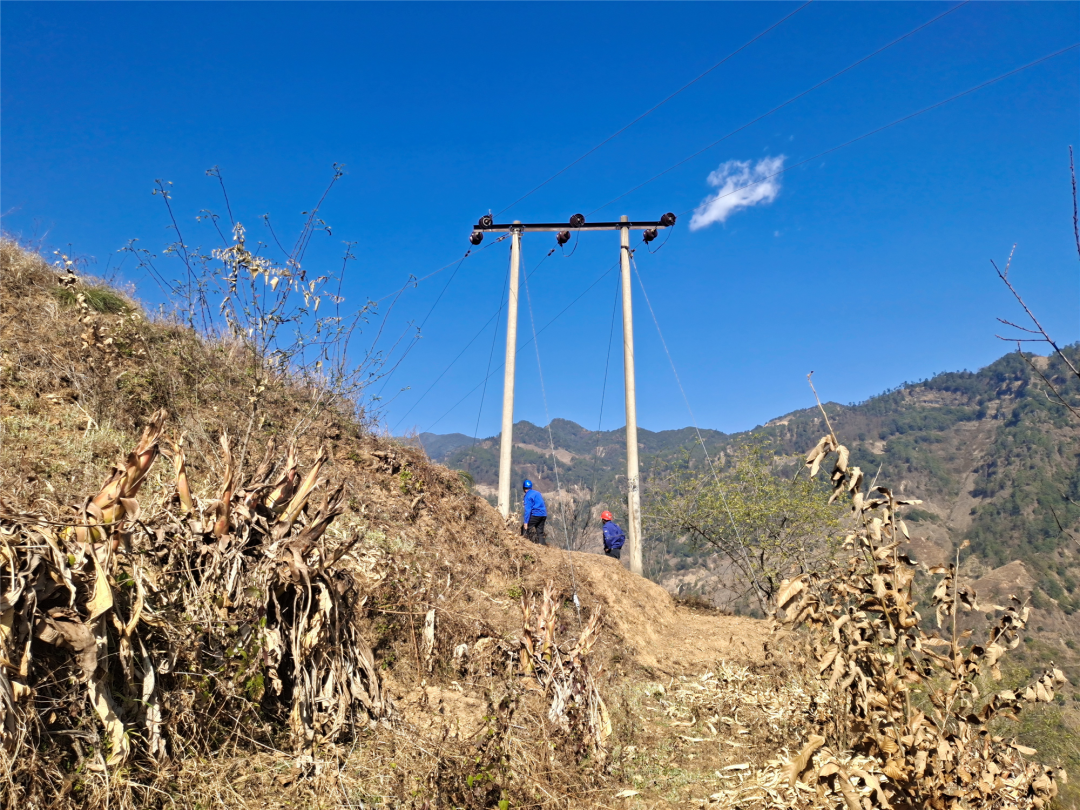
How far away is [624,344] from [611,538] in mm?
4195

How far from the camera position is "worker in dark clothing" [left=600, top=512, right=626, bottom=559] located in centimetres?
1408

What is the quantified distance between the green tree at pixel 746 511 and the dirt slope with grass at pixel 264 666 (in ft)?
24.0

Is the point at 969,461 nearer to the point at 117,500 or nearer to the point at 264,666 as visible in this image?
the point at 264,666

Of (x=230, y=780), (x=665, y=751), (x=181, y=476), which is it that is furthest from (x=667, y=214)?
(x=230, y=780)

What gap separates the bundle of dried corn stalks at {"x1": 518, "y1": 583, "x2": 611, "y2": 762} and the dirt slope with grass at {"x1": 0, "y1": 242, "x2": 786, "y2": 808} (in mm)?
17

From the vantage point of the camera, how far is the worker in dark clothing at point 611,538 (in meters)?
14.1

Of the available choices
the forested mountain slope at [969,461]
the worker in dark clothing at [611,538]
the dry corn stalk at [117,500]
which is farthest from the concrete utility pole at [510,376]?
the dry corn stalk at [117,500]

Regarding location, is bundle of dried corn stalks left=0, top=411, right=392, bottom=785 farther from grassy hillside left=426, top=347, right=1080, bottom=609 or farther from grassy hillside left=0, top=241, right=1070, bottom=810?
grassy hillside left=426, top=347, right=1080, bottom=609

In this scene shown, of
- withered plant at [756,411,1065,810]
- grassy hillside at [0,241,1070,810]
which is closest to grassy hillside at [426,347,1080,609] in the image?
grassy hillside at [0,241,1070,810]

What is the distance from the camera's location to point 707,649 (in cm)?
970

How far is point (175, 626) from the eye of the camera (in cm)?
386

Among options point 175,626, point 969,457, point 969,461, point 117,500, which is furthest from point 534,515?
point 969,457

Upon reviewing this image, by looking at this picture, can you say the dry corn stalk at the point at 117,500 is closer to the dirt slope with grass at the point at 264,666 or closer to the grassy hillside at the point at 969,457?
the dirt slope with grass at the point at 264,666

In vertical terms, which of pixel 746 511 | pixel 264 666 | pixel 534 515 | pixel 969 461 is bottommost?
pixel 264 666
